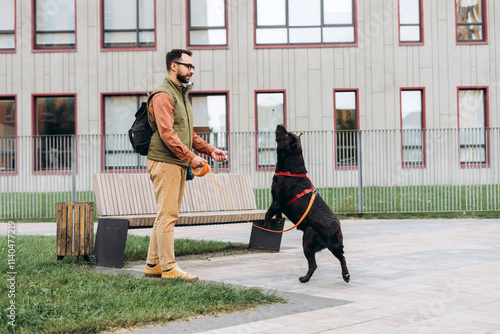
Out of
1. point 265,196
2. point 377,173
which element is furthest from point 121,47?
point 377,173

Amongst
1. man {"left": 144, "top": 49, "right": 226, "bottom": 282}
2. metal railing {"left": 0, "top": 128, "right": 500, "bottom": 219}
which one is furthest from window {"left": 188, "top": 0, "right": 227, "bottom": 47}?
man {"left": 144, "top": 49, "right": 226, "bottom": 282}

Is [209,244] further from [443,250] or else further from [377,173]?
[377,173]

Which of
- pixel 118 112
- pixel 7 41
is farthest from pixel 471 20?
pixel 7 41

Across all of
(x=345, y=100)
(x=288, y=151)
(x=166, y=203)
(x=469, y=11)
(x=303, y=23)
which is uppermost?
(x=469, y=11)

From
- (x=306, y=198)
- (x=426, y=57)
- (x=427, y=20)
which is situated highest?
(x=427, y=20)

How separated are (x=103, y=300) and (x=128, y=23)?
1763 centimetres

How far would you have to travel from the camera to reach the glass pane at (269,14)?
68.0ft

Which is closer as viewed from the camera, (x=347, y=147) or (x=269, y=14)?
(x=347, y=147)

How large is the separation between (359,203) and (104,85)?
10201mm

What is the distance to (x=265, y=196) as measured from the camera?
48.1 feet

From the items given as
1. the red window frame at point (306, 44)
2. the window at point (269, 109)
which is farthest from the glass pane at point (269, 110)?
the red window frame at point (306, 44)

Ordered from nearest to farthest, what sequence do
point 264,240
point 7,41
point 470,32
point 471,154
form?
point 264,240 → point 471,154 → point 7,41 → point 470,32

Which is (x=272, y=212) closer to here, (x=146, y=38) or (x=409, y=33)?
(x=146, y=38)

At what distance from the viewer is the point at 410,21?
20922mm
